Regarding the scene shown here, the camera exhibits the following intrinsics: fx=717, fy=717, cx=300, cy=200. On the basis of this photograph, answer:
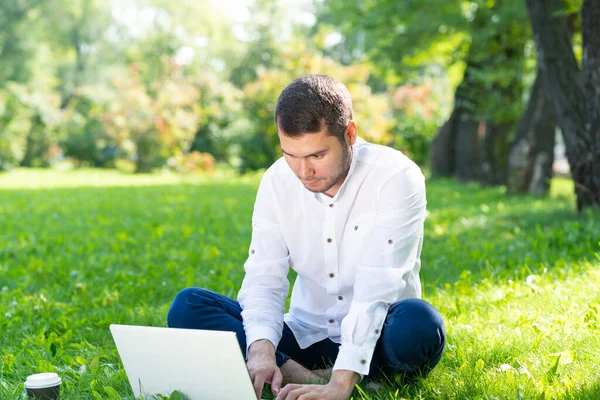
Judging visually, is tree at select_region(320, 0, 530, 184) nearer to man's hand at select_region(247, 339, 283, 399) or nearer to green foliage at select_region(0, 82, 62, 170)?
man's hand at select_region(247, 339, 283, 399)

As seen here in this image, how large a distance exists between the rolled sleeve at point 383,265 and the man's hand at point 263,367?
27cm

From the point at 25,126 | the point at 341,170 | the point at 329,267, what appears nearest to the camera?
the point at 341,170

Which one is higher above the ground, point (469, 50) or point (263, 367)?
point (469, 50)

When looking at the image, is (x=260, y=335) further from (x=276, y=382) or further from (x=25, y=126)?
(x=25, y=126)

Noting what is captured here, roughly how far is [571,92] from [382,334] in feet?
17.2

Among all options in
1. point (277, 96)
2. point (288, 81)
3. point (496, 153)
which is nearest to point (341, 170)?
point (496, 153)

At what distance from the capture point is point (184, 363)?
2549mm

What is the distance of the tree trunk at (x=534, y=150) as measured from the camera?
10.5 meters

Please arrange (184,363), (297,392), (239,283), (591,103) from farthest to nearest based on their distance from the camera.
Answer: (591,103)
(239,283)
(184,363)
(297,392)

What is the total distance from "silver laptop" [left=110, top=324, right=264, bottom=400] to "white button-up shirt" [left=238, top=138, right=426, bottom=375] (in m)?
0.34

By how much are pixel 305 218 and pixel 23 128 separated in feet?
67.4

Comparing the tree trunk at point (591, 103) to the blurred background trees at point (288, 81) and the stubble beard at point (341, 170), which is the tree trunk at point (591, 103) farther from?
the stubble beard at point (341, 170)

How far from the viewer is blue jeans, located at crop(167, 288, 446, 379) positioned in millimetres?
2643

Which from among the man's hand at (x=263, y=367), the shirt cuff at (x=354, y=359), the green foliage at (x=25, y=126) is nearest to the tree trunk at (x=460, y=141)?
the man's hand at (x=263, y=367)
